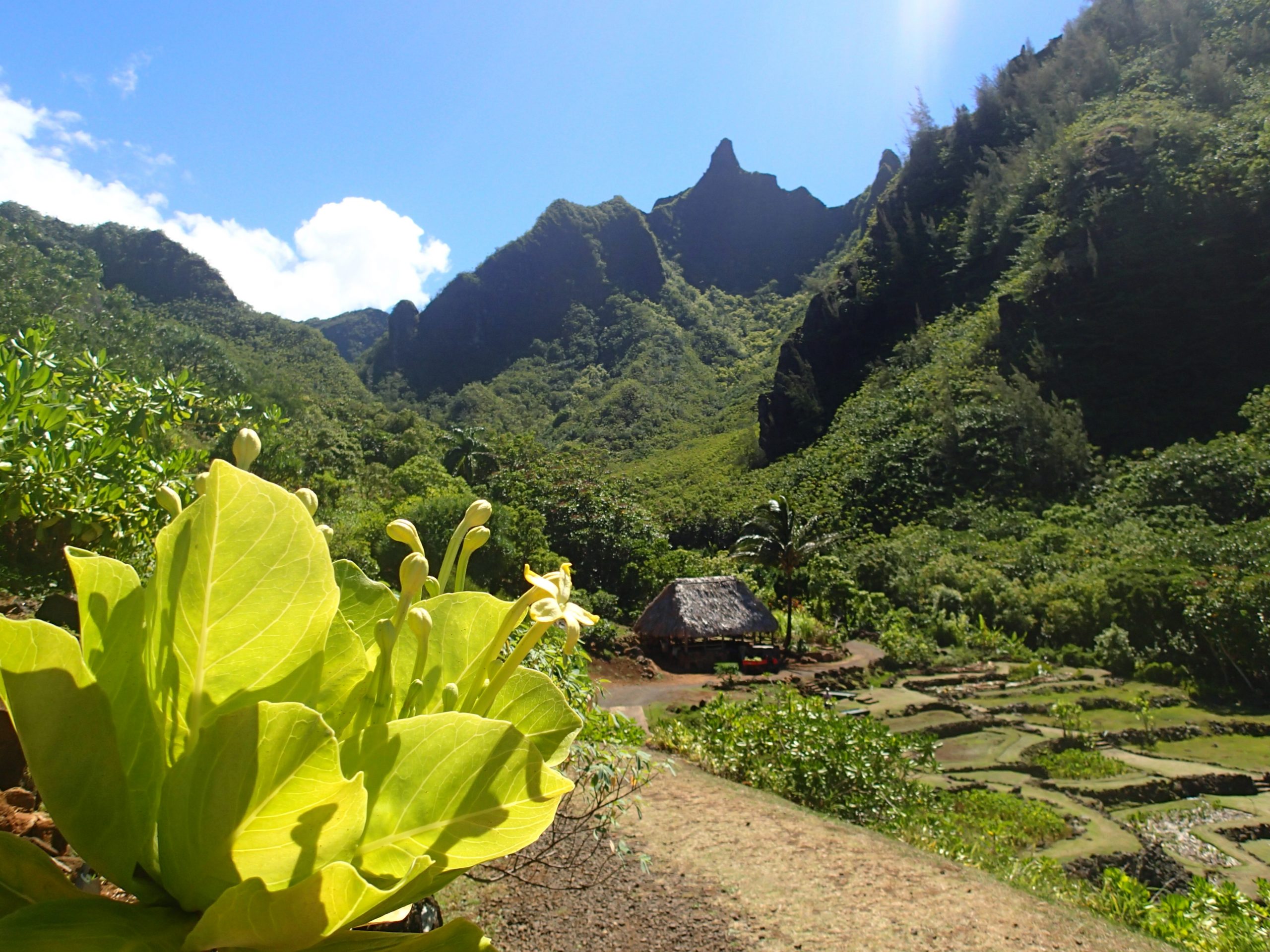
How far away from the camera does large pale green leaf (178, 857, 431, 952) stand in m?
0.39

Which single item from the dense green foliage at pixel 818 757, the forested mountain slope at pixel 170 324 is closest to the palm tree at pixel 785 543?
the dense green foliage at pixel 818 757

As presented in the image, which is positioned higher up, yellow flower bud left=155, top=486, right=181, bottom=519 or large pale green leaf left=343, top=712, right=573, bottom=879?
yellow flower bud left=155, top=486, right=181, bottom=519

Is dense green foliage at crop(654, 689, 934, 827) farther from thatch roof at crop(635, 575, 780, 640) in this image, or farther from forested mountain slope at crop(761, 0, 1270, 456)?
forested mountain slope at crop(761, 0, 1270, 456)

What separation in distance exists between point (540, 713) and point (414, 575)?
0.16 m

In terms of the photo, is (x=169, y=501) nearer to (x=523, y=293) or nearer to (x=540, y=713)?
(x=540, y=713)

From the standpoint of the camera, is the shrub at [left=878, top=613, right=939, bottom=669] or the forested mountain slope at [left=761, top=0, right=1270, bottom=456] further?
the forested mountain slope at [left=761, top=0, right=1270, bottom=456]

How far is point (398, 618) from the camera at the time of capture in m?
0.54

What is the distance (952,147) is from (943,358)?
1727 centimetres

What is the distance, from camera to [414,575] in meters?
0.56

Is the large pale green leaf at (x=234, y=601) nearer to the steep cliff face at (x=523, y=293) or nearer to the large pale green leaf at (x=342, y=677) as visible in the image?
the large pale green leaf at (x=342, y=677)

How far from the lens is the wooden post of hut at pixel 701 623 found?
657 inches

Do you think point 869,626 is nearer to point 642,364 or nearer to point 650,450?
point 650,450

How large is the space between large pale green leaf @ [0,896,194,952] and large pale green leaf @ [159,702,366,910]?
27 millimetres

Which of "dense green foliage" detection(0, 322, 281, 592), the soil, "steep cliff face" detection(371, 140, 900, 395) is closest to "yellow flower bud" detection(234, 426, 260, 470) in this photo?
"dense green foliage" detection(0, 322, 281, 592)
